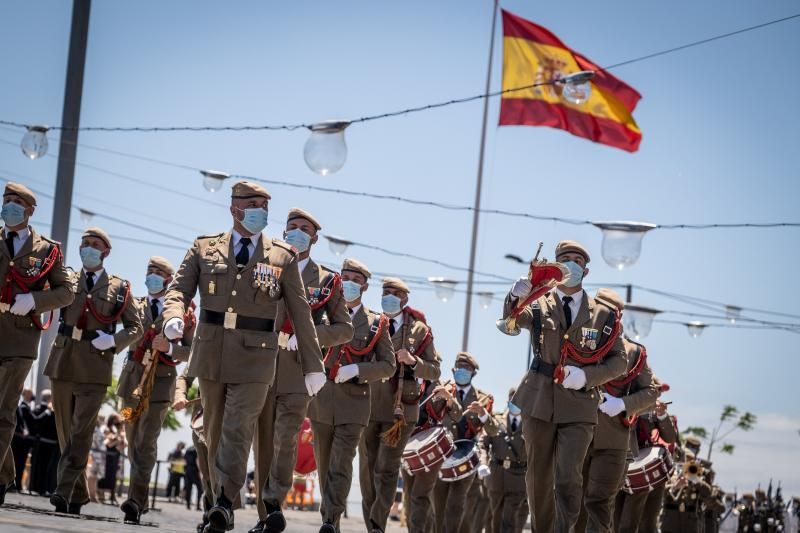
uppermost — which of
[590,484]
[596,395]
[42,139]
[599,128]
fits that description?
[599,128]

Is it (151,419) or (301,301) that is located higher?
(301,301)

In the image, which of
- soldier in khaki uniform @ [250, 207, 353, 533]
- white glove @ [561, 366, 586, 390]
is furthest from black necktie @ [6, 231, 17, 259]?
white glove @ [561, 366, 586, 390]

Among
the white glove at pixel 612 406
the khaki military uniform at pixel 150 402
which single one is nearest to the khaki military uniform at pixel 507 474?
the khaki military uniform at pixel 150 402

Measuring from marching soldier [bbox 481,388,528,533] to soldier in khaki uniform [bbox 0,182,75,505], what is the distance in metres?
8.33

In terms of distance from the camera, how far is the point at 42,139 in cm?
2059

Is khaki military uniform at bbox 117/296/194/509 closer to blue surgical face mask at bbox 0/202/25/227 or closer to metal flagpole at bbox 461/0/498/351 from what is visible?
blue surgical face mask at bbox 0/202/25/227

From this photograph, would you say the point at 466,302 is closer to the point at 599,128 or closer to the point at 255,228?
the point at 599,128

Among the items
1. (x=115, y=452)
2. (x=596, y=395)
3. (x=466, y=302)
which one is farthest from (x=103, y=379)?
(x=466, y=302)

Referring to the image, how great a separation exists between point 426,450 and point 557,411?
422 centimetres

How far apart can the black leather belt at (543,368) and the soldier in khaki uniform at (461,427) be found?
5110 millimetres

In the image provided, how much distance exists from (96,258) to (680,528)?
46.0ft

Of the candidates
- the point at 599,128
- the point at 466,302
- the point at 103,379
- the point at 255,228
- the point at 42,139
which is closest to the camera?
the point at 255,228

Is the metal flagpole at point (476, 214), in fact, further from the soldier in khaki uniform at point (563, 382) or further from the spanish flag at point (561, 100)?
the soldier in khaki uniform at point (563, 382)

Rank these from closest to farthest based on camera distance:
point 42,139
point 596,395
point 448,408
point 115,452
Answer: point 596,395
point 448,408
point 42,139
point 115,452
